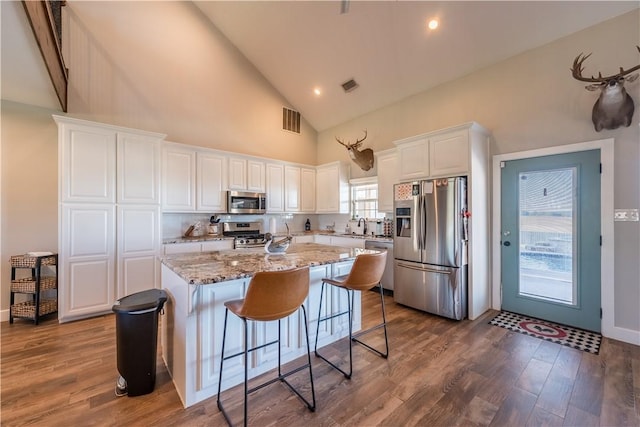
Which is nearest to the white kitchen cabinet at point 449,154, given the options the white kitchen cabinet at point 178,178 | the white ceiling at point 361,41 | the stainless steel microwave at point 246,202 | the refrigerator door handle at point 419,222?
the refrigerator door handle at point 419,222

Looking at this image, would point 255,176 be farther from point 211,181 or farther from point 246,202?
point 211,181

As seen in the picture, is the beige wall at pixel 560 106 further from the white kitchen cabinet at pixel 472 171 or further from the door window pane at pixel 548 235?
the white kitchen cabinet at pixel 472 171

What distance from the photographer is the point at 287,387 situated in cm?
203

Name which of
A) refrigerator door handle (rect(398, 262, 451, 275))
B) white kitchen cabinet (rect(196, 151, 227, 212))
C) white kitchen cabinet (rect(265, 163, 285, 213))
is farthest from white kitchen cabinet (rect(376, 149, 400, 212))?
white kitchen cabinet (rect(196, 151, 227, 212))

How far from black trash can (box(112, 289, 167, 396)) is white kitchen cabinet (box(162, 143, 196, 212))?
2590mm

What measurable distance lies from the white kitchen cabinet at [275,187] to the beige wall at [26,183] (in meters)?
3.17

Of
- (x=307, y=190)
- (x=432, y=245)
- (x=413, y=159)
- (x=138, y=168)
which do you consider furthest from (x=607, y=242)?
(x=138, y=168)

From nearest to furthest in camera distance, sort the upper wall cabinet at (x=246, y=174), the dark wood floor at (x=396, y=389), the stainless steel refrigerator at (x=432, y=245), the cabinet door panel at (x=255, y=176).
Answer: the dark wood floor at (x=396, y=389), the stainless steel refrigerator at (x=432, y=245), the upper wall cabinet at (x=246, y=174), the cabinet door panel at (x=255, y=176)

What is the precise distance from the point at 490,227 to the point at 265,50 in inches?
198

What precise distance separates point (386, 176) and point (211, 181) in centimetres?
318

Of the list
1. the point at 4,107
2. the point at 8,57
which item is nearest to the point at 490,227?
the point at 8,57

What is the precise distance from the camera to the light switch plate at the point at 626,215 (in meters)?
2.67

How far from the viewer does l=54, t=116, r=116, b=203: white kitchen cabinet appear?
3.18 m

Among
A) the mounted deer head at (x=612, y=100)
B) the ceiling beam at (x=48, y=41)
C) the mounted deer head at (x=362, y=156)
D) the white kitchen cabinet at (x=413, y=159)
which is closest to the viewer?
the ceiling beam at (x=48, y=41)
